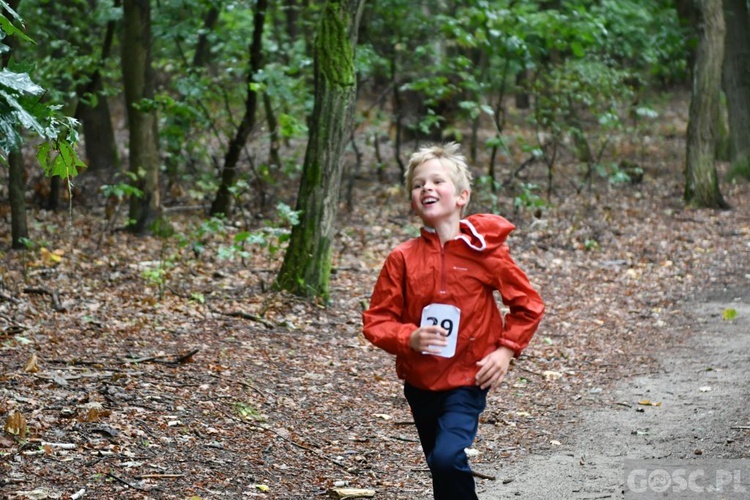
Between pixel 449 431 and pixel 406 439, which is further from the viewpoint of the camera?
pixel 406 439

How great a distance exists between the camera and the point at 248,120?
40.5 ft

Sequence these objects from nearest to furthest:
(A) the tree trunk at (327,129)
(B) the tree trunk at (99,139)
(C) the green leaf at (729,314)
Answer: (A) the tree trunk at (327,129), (C) the green leaf at (729,314), (B) the tree trunk at (99,139)

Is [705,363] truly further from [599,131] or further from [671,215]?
[599,131]

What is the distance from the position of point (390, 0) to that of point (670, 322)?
28.1ft

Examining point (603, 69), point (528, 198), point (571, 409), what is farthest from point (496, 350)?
point (603, 69)

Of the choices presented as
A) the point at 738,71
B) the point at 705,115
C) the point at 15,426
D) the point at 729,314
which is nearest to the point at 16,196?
the point at 15,426

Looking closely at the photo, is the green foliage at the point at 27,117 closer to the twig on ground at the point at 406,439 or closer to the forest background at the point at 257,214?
the forest background at the point at 257,214

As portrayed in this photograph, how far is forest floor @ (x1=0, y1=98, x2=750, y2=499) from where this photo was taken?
4852 mm

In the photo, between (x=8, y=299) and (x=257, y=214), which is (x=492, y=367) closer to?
(x=8, y=299)

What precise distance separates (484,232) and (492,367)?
0.57m

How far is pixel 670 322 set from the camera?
929cm

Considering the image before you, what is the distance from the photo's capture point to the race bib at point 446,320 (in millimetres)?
3621

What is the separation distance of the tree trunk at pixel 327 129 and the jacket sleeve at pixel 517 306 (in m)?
4.82

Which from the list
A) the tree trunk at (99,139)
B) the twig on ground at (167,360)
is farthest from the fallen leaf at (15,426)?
the tree trunk at (99,139)
